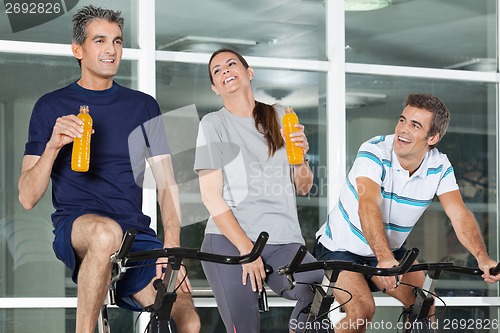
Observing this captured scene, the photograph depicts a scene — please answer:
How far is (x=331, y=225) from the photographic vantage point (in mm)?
4031

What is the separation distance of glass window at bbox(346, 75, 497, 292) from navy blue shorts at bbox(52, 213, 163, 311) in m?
2.65

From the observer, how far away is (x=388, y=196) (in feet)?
13.0

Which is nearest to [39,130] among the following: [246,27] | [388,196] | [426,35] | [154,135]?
[154,135]

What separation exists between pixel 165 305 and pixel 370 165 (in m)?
1.31

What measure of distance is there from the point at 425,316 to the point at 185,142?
6.82 ft

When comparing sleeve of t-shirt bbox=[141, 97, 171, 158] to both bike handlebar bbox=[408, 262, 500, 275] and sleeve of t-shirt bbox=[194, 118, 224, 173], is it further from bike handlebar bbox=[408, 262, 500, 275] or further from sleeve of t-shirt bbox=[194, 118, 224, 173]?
bike handlebar bbox=[408, 262, 500, 275]

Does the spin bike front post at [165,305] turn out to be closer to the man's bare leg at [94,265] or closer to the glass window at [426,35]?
the man's bare leg at [94,265]

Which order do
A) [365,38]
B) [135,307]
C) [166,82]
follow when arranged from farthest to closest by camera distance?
[365,38]
[166,82]
[135,307]

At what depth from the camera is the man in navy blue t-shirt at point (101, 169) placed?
3119mm

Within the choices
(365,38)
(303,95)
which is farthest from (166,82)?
(365,38)

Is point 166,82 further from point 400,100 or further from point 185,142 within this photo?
point 400,100

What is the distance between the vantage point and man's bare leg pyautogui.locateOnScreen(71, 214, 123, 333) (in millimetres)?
2994

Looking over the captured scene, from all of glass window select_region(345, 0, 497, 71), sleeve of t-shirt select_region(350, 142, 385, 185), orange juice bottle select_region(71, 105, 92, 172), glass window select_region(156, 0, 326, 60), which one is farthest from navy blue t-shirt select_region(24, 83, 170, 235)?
glass window select_region(345, 0, 497, 71)

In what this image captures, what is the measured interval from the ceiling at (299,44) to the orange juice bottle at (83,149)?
2.01m
